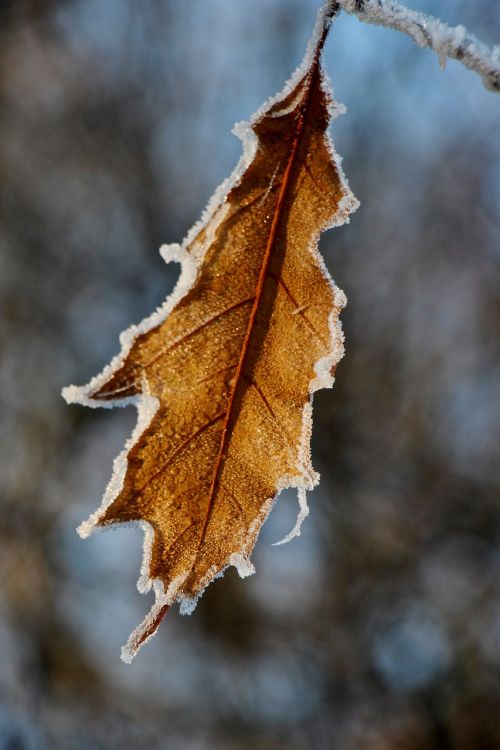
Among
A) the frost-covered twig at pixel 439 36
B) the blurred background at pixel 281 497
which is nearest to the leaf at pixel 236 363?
the frost-covered twig at pixel 439 36

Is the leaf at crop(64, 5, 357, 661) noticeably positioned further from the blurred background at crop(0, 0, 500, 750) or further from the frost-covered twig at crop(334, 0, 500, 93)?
the blurred background at crop(0, 0, 500, 750)

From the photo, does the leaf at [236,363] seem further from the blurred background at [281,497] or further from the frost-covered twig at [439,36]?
the blurred background at [281,497]

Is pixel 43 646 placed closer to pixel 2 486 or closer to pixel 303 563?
pixel 2 486

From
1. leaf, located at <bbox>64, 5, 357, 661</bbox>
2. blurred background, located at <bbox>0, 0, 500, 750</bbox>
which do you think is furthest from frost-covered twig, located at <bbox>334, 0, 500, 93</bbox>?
blurred background, located at <bbox>0, 0, 500, 750</bbox>

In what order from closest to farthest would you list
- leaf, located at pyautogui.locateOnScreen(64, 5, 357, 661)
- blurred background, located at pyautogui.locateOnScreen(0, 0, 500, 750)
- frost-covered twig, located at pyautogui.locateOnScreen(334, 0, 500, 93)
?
1. frost-covered twig, located at pyautogui.locateOnScreen(334, 0, 500, 93)
2. leaf, located at pyautogui.locateOnScreen(64, 5, 357, 661)
3. blurred background, located at pyautogui.locateOnScreen(0, 0, 500, 750)

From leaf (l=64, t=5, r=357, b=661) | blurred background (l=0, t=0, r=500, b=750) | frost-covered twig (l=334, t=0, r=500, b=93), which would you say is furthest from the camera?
blurred background (l=0, t=0, r=500, b=750)

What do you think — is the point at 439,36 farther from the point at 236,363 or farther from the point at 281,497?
the point at 281,497
